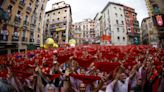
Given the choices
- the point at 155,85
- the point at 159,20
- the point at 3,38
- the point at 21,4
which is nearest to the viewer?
the point at 3,38

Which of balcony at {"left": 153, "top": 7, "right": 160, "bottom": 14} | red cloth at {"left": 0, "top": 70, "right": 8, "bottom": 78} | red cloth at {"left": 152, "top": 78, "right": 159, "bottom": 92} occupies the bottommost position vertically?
red cloth at {"left": 152, "top": 78, "right": 159, "bottom": 92}

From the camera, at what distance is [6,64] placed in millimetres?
4062

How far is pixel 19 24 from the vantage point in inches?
144

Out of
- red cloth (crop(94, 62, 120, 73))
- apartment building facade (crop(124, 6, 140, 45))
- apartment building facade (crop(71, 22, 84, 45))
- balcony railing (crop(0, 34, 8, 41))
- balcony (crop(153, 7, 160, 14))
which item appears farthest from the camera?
apartment building facade (crop(71, 22, 84, 45))

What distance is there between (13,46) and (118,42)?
8.99 ft

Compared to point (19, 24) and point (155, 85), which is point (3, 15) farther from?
point (155, 85)

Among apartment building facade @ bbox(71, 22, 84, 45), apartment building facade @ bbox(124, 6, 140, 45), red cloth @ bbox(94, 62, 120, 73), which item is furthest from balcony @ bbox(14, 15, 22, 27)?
apartment building facade @ bbox(71, 22, 84, 45)

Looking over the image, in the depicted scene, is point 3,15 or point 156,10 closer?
point 3,15

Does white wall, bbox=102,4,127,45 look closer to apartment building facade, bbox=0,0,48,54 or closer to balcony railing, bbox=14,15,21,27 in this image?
apartment building facade, bbox=0,0,48,54

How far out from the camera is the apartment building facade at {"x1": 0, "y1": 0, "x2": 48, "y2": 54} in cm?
328

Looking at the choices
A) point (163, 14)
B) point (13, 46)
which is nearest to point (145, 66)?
point (163, 14)

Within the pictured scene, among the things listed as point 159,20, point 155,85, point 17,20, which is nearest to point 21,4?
point 17,20

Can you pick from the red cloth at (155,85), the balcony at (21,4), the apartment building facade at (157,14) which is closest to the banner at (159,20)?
the apartment building facade at (157,14)

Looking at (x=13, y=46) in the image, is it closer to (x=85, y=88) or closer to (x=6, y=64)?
(x=6, y=64)
